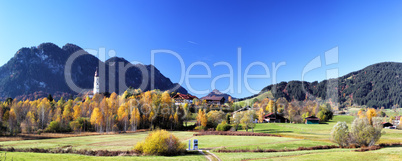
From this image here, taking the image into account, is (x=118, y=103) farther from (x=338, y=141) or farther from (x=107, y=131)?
(x=338, y=141)

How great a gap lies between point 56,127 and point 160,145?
226ft

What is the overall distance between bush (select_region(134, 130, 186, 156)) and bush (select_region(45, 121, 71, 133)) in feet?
211

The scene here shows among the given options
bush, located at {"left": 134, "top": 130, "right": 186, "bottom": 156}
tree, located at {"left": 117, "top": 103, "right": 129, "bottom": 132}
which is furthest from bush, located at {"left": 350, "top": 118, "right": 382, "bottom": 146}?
tree, located at {"left": 117, "top": 103, "right": 129, "bottom": 132}

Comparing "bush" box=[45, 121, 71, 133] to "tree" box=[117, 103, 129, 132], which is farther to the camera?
"tree" box=[117, 103, 129, 132]

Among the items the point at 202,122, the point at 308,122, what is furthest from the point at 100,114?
the point at 308,122

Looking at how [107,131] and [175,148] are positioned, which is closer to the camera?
[175,148]

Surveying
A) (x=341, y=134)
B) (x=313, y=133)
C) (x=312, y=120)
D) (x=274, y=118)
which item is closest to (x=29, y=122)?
(x=341, y=134)

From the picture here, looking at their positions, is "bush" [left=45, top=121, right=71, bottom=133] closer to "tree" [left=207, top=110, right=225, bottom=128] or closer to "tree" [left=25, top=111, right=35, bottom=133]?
"tree" [left=25, top=111, right=35, bottom=133]

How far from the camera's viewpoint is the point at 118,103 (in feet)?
327

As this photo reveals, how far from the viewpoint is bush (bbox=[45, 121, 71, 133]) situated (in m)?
74.9

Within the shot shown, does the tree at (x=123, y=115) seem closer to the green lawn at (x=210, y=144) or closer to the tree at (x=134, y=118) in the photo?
the tree at (x=134, y=118)

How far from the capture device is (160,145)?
29141 millimetres

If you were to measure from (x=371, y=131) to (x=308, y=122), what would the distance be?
224 ft

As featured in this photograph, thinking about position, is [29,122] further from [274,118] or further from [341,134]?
[274,118]
